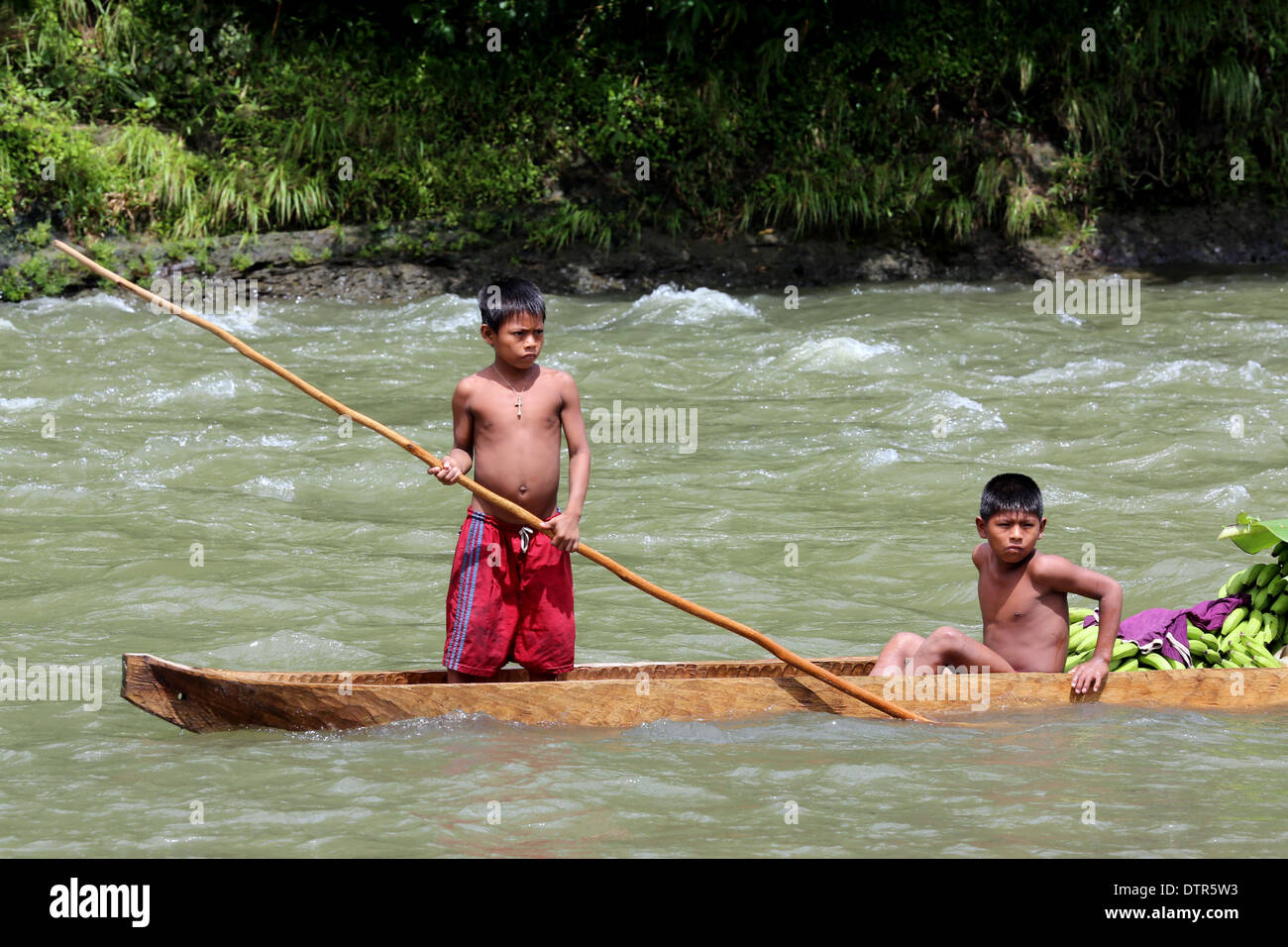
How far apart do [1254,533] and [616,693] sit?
2.40m

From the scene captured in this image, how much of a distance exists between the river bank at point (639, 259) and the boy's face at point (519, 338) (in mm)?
8169

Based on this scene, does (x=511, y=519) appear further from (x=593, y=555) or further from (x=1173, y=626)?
(x=1173, y=626)

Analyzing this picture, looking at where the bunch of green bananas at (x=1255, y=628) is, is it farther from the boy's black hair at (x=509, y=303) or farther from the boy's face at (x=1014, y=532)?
the boy's black hair at (x=509, y=303)

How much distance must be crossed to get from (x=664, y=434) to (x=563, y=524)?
447cm

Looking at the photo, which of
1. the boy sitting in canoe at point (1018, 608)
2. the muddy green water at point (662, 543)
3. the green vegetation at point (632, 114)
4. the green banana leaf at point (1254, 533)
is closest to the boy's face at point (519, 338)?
the muddy green water at point (662, 543)

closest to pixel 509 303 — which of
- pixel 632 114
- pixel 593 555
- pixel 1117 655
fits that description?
pixel 593 555

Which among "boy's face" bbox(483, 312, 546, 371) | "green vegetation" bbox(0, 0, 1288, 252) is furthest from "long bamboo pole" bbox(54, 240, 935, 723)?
"green vegetation" bbox(0, 0, 1288, 252)

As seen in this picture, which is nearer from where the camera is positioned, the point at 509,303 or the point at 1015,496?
the point at 509,303

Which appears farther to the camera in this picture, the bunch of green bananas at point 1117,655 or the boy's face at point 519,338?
the bunch of green bananas at point 1117,655

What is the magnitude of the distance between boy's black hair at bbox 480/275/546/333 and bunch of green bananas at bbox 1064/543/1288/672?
94.8 inches

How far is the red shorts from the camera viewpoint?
4879 millimetres

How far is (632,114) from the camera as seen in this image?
1396 centimetres

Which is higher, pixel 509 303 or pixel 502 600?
pixel 509 303

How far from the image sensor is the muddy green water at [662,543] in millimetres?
4062
